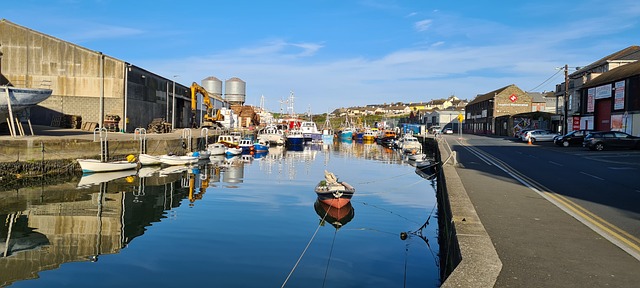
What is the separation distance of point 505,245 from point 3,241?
519 inches

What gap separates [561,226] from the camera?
10133 mm

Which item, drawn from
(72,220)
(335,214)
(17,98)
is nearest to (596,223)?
(335,214)

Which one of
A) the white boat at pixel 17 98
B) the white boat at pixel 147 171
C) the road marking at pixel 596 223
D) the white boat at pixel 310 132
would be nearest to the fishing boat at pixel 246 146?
the white boat at pixel 147 171

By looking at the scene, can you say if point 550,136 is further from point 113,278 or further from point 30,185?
point 113,278

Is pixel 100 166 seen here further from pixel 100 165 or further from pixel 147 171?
pixel 147 171

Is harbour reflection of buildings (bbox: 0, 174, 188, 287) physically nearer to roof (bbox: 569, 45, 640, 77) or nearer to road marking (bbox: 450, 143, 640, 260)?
road marking (bbox: 450, 143, 640, 260)

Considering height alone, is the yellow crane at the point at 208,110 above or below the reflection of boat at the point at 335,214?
above

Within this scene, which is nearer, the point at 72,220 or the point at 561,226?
the point at 561,226

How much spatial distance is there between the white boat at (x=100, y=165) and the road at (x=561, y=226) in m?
21.7

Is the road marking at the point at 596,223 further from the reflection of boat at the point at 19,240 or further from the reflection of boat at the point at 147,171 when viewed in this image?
the reflection of boat at the point at 147,171

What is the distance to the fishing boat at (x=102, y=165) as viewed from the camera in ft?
99.3

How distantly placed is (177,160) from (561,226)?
3213 centimetres

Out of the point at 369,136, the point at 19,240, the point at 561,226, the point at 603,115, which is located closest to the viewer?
the point at 561,226

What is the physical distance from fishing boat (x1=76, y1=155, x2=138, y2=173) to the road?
71.3 feet
